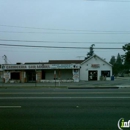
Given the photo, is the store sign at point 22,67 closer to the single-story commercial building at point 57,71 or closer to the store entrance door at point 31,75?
the single-story commercial building at point 57,71

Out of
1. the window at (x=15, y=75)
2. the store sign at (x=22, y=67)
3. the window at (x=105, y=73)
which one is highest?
the store sign at (x=22, y=67)

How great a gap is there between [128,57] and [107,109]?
66122mm

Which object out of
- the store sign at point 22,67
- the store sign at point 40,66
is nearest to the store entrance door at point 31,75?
the store sign at point 22,67

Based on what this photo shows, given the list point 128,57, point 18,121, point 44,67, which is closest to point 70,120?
point 18,121

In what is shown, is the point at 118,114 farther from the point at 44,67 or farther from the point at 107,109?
the point at 44,67

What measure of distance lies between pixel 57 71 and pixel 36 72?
14.8ft

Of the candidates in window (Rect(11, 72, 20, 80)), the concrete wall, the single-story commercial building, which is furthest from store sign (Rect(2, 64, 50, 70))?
the concrete wall

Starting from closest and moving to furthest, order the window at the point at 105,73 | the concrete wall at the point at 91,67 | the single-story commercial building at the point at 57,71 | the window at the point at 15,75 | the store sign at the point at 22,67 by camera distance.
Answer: the single-story commercial building at the point at 57,71 → the store sign at the point at 22,67 → the window at the point at 15,75 → the concrete wall at the point at 91,67 → the window at the point at 105,73

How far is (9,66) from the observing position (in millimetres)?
46250

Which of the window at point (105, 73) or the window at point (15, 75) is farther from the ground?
the window at point (105, 73)

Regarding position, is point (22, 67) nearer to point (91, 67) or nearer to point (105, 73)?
point (91, 67)

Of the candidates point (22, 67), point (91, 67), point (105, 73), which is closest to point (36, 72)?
point (22, 67)

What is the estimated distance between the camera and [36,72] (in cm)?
4622

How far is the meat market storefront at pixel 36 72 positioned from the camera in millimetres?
45328
